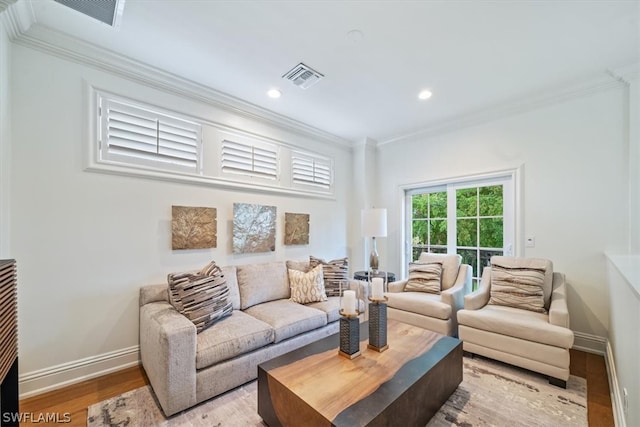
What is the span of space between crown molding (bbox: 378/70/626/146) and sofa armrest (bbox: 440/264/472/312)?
197 centimetres

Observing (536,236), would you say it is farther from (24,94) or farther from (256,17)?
(24,94)

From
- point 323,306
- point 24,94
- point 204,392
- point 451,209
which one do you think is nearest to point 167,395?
point 204,392

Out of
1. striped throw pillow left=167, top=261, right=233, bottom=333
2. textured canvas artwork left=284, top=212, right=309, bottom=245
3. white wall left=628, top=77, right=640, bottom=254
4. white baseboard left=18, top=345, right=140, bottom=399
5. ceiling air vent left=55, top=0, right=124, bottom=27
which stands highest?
ceiling air vent left=55, top=0, right=124, bottom=27

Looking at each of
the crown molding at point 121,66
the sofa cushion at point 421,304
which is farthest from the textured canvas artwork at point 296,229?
the sofa cushion at point 421,304

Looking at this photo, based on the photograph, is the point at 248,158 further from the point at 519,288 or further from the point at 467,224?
the point at 519,288

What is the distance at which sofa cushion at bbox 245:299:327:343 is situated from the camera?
2441mm

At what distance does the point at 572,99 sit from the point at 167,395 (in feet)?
15.3

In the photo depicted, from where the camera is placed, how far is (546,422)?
175 cm

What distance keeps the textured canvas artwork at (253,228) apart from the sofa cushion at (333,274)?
0.65m

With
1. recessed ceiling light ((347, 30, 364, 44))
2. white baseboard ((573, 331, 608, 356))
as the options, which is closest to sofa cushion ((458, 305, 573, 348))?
white baseboard ((573, 331, 608, 356))

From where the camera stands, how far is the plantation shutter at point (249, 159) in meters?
3.18

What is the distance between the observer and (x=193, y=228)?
2.84m

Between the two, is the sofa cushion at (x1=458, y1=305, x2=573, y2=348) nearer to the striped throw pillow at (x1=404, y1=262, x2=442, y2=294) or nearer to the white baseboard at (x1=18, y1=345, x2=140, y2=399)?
the striped throw pillow at (x1=404, y1=262, x2=442, y2=294)

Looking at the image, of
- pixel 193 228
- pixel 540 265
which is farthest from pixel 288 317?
pixel 540 265
